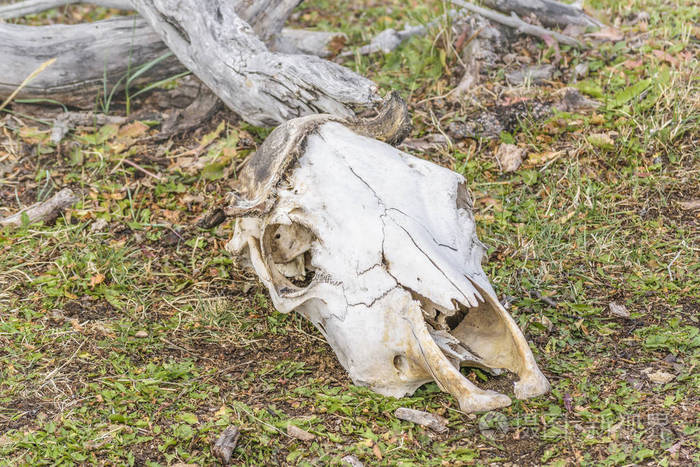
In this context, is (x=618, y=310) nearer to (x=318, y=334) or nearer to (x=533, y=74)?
(x=318, y=334)

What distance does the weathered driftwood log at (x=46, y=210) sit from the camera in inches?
187

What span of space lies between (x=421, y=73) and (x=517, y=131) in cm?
103

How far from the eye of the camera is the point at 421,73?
5.91 meters

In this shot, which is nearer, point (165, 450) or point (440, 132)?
point (165, 450)

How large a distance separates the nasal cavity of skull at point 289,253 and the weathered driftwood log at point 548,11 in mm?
3170

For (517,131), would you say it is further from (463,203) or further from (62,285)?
(62,285)

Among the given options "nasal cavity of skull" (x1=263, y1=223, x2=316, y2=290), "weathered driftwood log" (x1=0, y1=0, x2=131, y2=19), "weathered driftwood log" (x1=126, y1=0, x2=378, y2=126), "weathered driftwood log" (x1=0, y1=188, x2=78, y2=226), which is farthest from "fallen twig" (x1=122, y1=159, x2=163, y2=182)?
"nasal cavity of skull" (x1=263, y1=223, x2=316, y2=290)

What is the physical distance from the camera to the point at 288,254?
3.70 m

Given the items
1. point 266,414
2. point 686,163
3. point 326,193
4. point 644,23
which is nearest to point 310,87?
point 326,193

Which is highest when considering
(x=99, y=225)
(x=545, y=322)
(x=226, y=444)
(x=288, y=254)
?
(x=288, y=254)

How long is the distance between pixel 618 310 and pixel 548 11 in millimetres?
3023

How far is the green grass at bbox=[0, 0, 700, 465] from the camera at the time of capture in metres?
3.09

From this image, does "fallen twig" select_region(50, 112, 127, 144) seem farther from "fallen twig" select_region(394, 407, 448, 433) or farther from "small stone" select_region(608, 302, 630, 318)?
"small stone" select_region(608, 302, 630, 318)

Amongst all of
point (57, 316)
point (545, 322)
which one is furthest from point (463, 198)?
point (57, 316)
